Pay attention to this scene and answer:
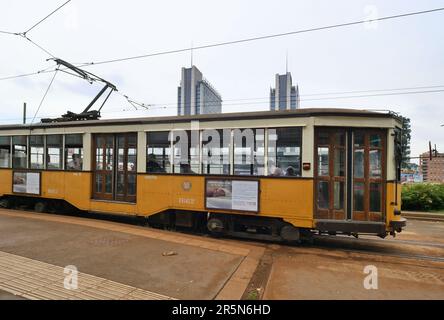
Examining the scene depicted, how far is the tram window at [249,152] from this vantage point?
24.0 feet

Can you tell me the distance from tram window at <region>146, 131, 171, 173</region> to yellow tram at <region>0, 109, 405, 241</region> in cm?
3

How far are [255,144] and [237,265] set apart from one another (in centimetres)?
304

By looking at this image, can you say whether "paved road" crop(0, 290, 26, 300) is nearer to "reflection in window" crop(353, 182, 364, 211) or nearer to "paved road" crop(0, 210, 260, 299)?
"paved road" crop(0, 210, 260, 299)

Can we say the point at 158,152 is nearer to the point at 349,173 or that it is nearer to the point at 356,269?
the point at 349,173

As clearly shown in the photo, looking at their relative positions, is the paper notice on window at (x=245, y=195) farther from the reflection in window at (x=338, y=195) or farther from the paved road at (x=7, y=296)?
the paved road at (x=7, y=296)

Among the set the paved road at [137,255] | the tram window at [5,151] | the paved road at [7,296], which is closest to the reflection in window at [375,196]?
the paved road at [137,255]

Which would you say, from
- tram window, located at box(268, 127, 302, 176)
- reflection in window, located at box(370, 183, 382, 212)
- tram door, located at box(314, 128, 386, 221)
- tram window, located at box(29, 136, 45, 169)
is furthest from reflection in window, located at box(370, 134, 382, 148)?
tram window, located at box(29, 136, 45, 169)

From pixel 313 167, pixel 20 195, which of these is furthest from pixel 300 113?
pixel 20 195

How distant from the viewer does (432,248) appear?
743cm

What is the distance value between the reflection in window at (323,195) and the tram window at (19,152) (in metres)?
9.98

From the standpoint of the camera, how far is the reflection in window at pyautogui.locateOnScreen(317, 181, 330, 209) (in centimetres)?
686

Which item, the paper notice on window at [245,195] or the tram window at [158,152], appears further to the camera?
the tram window at [158,152]
